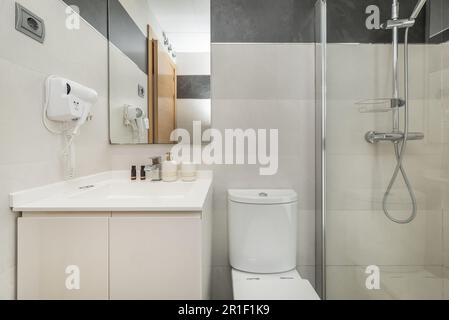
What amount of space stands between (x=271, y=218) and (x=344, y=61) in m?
0.85

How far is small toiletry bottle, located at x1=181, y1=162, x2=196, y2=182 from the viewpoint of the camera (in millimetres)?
1504

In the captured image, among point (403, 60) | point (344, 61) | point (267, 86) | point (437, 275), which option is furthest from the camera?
point (267, 86)

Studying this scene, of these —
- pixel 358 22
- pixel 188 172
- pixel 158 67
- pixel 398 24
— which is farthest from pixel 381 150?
pixel 158 67

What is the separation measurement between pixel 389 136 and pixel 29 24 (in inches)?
54.5

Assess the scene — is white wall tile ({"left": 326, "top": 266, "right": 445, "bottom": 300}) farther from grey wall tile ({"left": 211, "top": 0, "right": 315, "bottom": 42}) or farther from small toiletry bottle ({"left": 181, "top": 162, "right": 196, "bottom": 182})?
grey wall tile ({"left": 211, "top": 0, "right": 315, "bottom": 42})

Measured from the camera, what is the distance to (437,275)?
86 cm

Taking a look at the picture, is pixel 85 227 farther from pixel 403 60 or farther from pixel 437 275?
pixel 403 60

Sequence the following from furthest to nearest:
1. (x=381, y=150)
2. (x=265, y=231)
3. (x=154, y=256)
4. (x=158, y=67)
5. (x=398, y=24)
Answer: (x=158, y=67) → (x=265, y=231) → (x=381, y=150) → (x=398, y=24) → (x=154, y=256)

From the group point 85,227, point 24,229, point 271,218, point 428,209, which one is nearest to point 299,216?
point 271,218

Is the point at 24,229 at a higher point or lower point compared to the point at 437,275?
higher

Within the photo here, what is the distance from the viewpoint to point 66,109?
1071mm

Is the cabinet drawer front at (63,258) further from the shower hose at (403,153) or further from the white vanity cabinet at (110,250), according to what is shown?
the shower hose at (403,153)

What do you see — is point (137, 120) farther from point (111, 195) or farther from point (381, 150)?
point (381, 150)

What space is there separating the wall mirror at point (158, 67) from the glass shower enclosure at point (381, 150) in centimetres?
67
